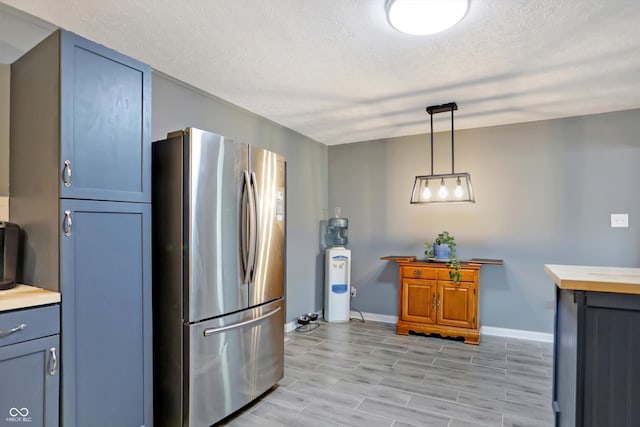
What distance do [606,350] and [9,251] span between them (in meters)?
2.72

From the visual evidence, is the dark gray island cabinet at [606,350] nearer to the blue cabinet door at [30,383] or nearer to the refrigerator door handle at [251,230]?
the refrigerator door handle at [251,230]

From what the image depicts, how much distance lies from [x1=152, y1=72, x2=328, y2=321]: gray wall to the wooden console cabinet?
1190mm

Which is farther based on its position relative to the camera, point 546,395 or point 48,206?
point 546,395

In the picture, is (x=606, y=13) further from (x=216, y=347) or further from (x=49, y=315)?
(x=49, y=315)

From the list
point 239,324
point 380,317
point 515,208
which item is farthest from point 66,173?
point 515,208

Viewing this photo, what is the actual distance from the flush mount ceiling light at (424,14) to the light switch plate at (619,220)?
2.96 meters

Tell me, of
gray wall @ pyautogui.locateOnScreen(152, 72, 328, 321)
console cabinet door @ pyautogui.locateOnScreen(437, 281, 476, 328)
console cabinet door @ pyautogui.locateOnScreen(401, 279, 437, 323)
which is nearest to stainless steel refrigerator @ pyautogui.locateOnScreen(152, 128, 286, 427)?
gray wall @ pyautogui.locateOnScreen(152, 72, 328, 321)

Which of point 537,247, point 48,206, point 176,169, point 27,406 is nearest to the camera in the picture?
point 27,406

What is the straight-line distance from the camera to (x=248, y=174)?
235cm

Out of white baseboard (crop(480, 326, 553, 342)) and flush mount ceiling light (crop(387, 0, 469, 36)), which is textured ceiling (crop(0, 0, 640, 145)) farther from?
white baseboard (crop(480, 326, 553, 342))

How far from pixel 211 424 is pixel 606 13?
319cm

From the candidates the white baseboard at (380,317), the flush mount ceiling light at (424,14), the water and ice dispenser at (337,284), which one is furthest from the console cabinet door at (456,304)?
the flush mount ceiling light at (424,14)

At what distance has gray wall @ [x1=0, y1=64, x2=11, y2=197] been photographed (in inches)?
73.7

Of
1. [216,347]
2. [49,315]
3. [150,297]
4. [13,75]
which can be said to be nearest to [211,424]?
[216,347]
